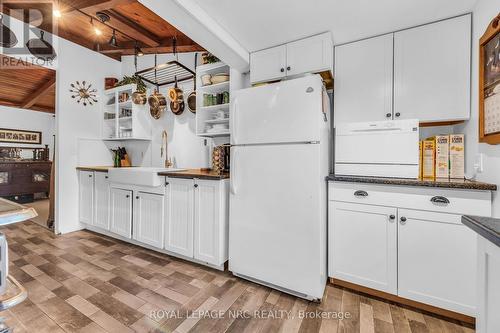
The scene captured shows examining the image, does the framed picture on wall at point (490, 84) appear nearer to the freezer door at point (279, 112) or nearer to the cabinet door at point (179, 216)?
the freezer door at point (279, 112)

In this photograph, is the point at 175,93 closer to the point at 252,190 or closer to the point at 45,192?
the point at 252,190

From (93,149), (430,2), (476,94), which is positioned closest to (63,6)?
(93,149)

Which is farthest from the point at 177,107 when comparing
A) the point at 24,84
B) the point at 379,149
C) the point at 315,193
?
the point at 24,84

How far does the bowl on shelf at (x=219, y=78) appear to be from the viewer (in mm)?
2469

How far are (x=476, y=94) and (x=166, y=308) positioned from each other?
9.04 feet

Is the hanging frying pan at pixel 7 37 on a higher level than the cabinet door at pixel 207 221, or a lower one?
higher

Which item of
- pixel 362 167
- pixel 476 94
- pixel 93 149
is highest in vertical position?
pixel 476 94

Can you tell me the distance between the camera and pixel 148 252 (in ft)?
8.53

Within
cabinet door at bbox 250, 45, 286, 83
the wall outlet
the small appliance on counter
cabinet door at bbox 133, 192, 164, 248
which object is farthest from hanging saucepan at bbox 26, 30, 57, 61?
the wall outlet

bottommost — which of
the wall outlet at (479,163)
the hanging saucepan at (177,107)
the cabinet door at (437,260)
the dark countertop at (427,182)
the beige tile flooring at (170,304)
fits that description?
the beige tile flooring at (170,304)

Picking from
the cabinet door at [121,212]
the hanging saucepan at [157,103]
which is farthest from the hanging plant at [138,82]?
the cabinet door at [121,212]

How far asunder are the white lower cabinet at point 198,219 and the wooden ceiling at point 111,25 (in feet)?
6.24

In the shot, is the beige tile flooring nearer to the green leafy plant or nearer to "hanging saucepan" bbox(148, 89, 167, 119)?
"hanging saucepan" bbox(148, 89, 167, 119)

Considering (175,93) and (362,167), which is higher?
(175,93)
